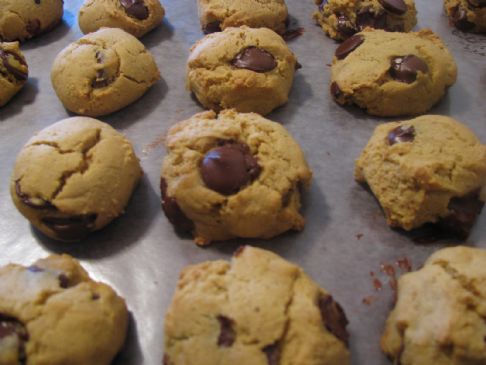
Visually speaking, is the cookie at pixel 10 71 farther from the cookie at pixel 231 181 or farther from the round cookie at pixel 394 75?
the round cookie at pixel 394 75

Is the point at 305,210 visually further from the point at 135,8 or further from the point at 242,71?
the point at 135,8

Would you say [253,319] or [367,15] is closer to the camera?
[253,319]

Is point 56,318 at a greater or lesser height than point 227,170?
lesser

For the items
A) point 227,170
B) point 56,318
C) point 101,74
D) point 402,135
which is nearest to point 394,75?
point 402,135

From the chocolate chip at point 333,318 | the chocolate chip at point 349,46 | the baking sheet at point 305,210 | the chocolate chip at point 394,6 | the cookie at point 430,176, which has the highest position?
the chocolate chip at point 394,6

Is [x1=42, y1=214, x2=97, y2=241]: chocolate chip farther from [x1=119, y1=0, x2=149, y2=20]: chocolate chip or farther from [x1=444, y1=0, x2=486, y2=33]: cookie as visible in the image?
[x1=444, y1=0, x2=486, y2=33]: cookie

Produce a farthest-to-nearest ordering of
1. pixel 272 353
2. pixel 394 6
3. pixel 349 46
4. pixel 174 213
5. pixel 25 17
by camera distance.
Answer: pixel 25 17
pixel 394 6
pixel 349 46
pixel 174 213
pixel 272 353

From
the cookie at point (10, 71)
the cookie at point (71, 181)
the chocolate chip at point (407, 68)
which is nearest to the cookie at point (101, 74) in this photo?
the cookie at point (10, 71)

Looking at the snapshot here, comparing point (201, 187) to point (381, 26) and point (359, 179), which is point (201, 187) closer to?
point (359, 179)
